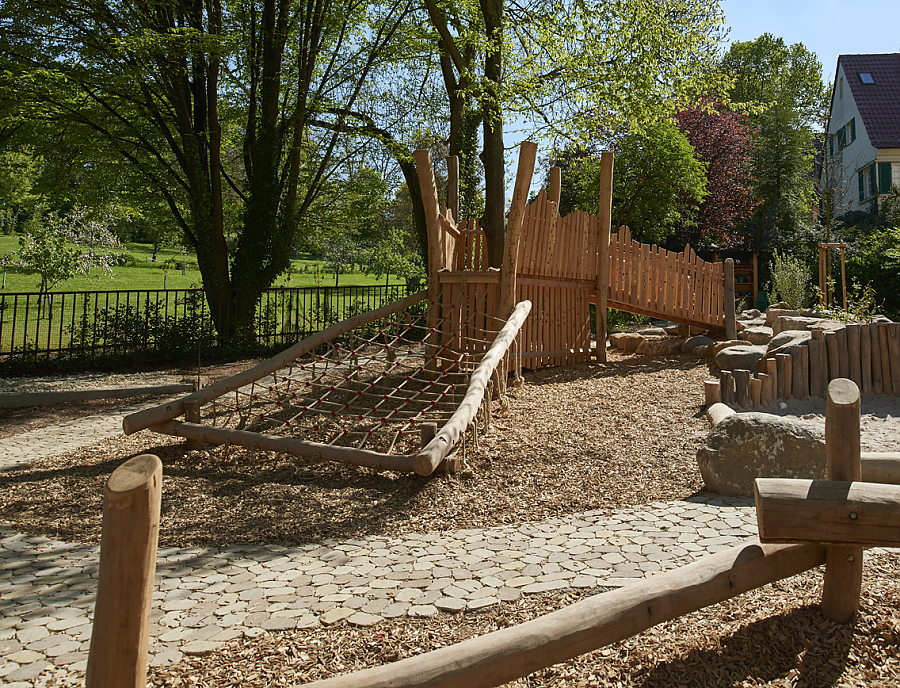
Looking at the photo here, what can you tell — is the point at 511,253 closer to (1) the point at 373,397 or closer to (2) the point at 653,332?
(1) the point at 373,397

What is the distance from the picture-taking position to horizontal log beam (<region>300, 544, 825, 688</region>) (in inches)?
78.2

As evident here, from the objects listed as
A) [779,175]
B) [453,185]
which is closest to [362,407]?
[453,185]

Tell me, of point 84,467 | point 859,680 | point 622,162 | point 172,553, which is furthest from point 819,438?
point 622,162

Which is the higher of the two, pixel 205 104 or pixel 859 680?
pixel 205 104

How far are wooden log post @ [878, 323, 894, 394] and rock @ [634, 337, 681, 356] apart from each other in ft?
13.3

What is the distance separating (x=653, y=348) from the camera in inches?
428

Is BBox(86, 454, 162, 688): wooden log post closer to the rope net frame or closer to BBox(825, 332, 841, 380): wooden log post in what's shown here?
the rope net frame

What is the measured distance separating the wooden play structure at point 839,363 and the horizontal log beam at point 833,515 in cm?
444

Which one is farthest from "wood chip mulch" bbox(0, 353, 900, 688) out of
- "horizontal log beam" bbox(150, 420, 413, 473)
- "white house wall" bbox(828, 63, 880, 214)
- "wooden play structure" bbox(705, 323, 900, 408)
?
"white house wall" bbox(828, 63, 880, 214)

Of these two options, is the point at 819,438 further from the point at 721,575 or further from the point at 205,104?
the point at 205,104

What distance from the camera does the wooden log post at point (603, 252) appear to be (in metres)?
9.91

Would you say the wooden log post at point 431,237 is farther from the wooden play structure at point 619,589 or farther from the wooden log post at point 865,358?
the wooden play structure at point 619,589

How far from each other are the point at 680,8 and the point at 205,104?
9.03 metres

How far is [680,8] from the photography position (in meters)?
12.0
